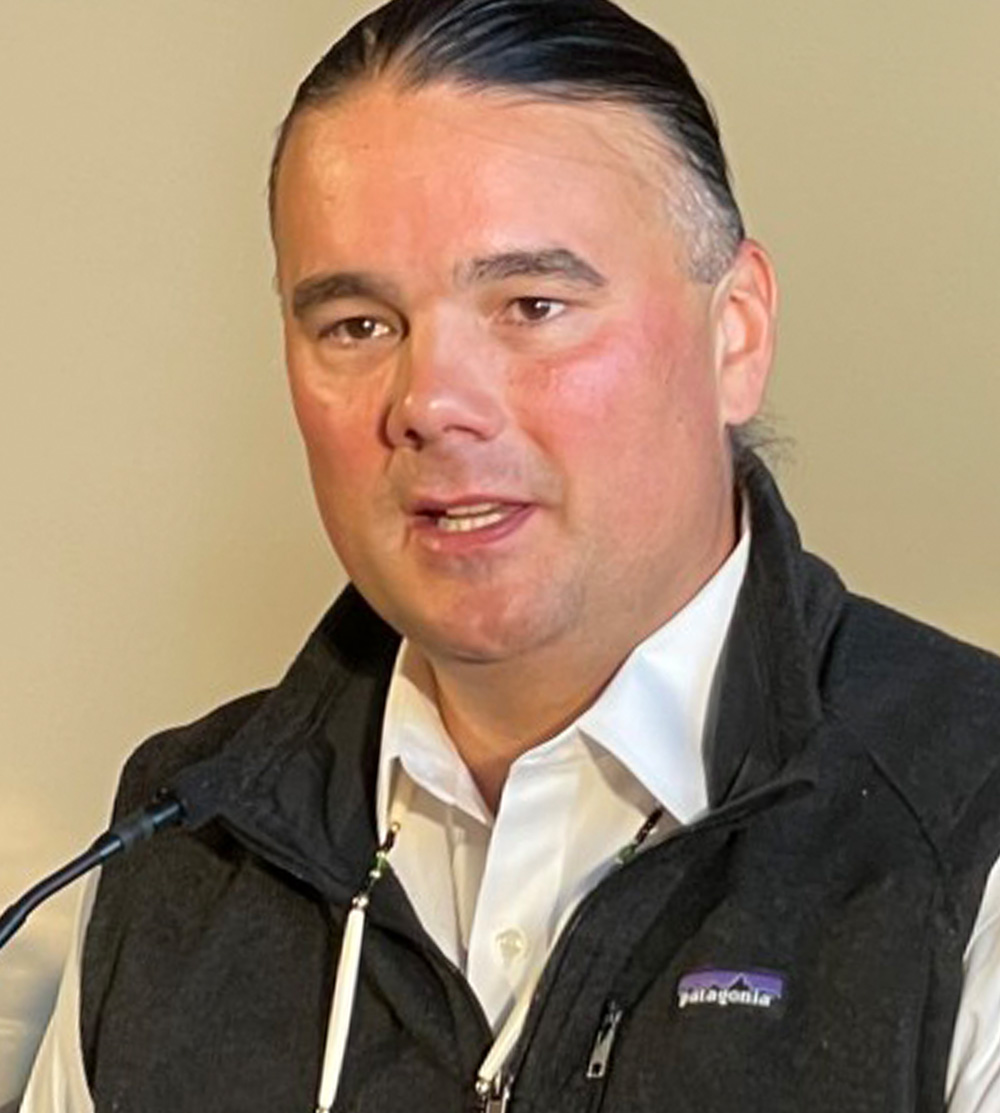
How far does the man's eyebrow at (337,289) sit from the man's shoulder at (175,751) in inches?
11.8

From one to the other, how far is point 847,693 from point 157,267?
2.41 ft

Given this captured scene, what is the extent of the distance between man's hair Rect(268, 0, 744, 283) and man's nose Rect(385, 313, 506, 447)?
14 centimetres

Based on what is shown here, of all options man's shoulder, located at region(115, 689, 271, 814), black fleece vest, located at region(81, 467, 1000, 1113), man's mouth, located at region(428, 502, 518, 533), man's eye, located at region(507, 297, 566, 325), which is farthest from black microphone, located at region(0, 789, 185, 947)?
man's eye, located at region(507, 297, 566, 325)

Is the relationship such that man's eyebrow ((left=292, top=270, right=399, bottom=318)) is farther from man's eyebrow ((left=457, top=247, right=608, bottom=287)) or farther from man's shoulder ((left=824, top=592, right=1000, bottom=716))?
man's shoulder ((left=824, top=592, right=1000, bottom=716))

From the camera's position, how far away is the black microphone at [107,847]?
1.20 metres

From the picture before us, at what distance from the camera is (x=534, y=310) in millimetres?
1148

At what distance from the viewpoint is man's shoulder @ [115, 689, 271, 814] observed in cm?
141

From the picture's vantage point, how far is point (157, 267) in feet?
5.51

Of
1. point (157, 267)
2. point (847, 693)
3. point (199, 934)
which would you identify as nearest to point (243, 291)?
point (157, 267)

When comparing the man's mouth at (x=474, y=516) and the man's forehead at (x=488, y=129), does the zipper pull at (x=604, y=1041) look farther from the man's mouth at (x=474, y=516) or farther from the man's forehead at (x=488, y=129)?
the man's forehead at (x=488, y=129)

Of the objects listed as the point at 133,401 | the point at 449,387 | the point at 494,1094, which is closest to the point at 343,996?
the point at 494,1094

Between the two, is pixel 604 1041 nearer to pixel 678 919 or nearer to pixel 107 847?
pixel 678 919

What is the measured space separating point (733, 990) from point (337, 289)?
429mm

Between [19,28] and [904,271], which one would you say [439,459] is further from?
[19,28]
